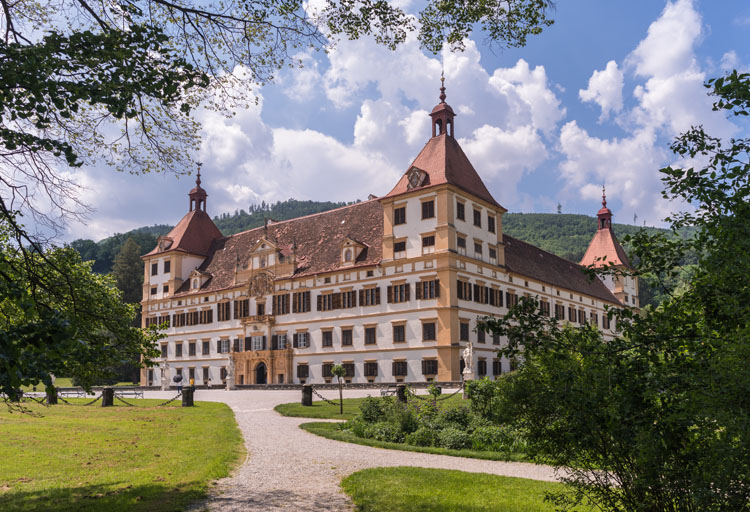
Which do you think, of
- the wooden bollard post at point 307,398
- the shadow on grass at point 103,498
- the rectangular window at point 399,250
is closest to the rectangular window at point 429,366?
the rectangular window at point 399,250

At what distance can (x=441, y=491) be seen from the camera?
9875 mm

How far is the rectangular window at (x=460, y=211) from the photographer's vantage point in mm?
44375

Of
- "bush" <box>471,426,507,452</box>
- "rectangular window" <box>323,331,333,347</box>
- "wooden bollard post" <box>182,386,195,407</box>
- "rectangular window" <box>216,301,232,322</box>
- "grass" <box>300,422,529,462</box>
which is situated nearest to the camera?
"grass" <box>300,422,529,462</box>

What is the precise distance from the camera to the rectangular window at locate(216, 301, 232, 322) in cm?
5569

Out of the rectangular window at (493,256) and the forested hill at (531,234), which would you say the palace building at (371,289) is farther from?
the forested hill at (531,234)

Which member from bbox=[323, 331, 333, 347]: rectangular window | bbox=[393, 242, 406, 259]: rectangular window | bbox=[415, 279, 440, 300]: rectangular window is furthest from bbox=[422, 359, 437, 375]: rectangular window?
bbox=[323, 331, 333, 347]: rectangular window

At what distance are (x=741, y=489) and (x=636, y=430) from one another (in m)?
0.91

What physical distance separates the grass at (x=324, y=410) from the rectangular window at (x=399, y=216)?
735 inches

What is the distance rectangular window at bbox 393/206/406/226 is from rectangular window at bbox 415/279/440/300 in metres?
4.76

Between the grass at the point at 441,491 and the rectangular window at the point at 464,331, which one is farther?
the rectangular window at the point at 464,331

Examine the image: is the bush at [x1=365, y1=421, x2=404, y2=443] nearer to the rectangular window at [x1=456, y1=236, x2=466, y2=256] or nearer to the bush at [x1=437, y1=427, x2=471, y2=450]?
the bush at [x1=437, y1=427, x2=471, y2=450]

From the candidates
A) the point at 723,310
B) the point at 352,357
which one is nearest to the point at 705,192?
the point at 723,310

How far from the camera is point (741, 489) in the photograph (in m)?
4.46

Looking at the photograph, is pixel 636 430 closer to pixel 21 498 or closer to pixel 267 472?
pixel 267 472
